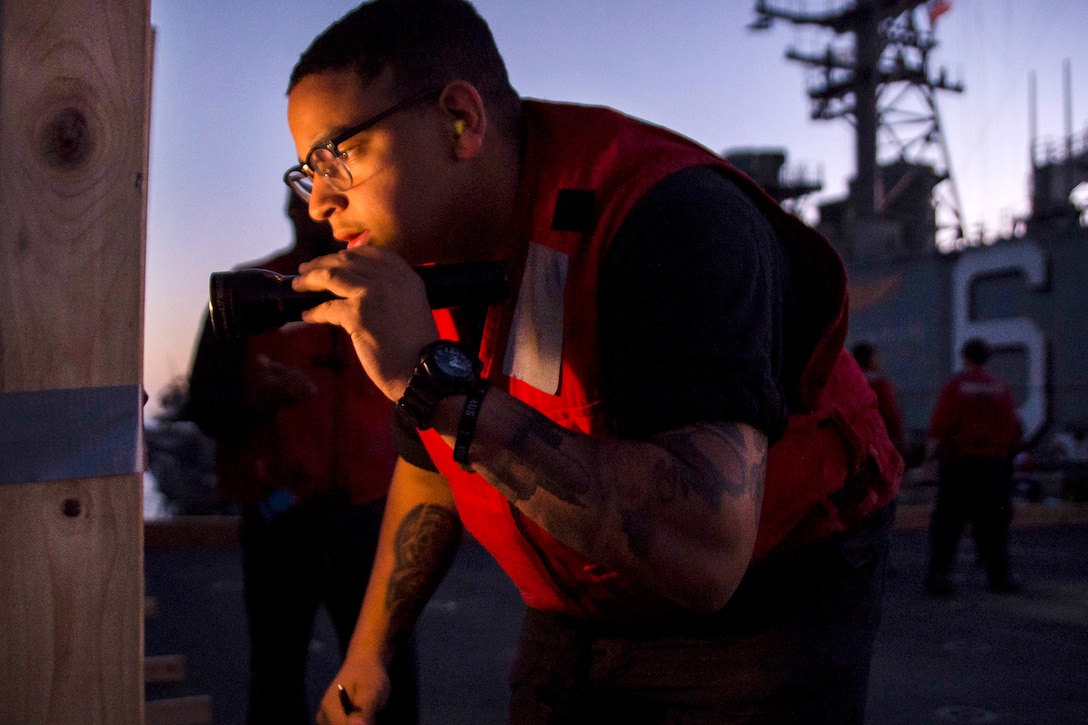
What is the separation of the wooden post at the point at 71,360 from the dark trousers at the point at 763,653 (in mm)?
724

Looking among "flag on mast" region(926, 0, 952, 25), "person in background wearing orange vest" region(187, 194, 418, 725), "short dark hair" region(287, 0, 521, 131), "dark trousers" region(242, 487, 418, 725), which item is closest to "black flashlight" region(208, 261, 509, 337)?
"short dark hair" region(287, 0, 521, 131)

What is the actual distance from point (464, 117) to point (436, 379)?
0.52 meters

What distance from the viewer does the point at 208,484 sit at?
12430 mm

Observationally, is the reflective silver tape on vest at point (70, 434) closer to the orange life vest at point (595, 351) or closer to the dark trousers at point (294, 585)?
the orange life vest at point (595, 351)

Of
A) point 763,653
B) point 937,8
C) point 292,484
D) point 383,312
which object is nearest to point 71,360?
point 383,312

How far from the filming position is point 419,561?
6.46ft

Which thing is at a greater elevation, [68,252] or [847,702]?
[68,252]

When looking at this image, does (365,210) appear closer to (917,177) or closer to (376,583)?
(376,583)

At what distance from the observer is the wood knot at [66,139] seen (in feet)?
4.33

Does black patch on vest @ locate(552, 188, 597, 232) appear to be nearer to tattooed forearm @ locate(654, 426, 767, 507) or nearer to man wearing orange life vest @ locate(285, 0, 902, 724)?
man wearing orange life vest @ locate(285, 0, 902, 724)

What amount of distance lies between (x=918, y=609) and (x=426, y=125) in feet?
20.5

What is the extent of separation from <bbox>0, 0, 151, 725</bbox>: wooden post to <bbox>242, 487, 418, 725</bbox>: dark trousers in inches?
65.1

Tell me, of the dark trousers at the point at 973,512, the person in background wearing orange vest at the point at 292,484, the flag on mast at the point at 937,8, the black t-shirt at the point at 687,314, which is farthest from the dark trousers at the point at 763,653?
the flag on mast at the point at 937,8

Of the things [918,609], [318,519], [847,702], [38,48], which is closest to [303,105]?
[38,48]
